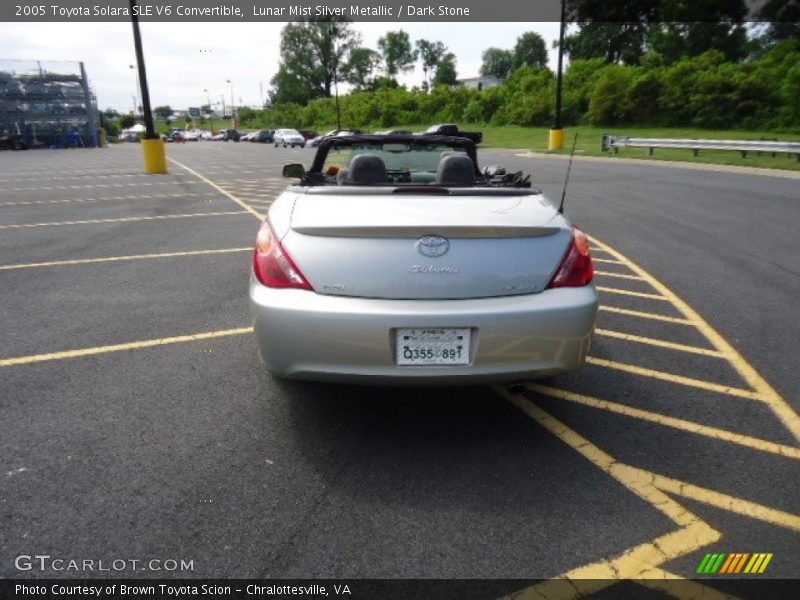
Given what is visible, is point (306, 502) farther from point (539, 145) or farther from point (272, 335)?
point (539, 145)

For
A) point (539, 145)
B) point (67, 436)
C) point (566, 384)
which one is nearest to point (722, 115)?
point (539, 145)

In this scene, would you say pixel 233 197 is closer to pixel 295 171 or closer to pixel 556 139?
pixel 295 171

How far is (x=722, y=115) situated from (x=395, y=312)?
117 feet

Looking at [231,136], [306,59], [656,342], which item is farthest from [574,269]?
[306,59]

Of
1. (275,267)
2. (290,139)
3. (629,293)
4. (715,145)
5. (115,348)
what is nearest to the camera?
(275,267)

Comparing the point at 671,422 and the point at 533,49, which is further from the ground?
the point at 533,49

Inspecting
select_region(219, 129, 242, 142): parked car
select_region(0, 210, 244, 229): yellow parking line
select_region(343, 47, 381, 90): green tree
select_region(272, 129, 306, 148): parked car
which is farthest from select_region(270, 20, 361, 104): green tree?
select_region(0, 210, 244, 229): yellow parking line

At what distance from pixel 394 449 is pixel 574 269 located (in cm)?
124

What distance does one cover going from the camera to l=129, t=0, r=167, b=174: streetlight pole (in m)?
17.3

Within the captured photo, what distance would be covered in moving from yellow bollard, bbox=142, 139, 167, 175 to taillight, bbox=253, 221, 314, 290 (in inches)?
721

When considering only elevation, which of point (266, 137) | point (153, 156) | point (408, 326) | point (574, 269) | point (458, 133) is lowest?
point (266, 137)

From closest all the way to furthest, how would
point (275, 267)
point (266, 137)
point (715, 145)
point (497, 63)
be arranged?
point (275, 267) < point (715, 145) < point (266, 137) < point (497, 63)

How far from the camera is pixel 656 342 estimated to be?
165 inches

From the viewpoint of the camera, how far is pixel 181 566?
82.1 inches
